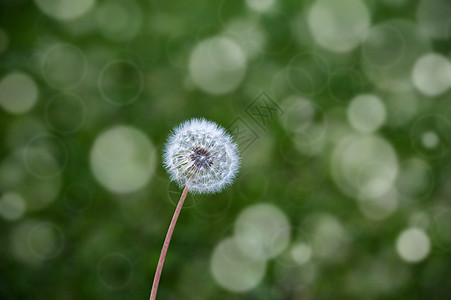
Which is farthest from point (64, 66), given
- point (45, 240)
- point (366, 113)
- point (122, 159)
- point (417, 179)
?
point (417, 179)

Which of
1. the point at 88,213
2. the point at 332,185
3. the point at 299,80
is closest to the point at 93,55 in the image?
the point at 88,213

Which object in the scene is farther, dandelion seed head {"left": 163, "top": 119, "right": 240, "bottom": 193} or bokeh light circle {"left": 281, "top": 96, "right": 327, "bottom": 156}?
bokeh light circle {"left": 281, "top": 96, "right": 327, "bottom": 156}

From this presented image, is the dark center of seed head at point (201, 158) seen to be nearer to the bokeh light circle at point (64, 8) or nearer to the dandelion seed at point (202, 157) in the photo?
the dandelion seed at point (202, 157)

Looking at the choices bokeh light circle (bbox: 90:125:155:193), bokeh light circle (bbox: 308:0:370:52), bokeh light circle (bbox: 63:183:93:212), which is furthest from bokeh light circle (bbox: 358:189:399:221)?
bokeh light circle (bbox: 63:183:93:212)

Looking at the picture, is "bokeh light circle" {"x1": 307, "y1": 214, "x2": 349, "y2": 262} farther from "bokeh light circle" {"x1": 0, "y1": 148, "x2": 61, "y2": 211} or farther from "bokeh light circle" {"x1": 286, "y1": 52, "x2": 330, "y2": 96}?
"bokeh light circle" {"x1": 0, "y1": 148, "x2": 61, "y2": 211}

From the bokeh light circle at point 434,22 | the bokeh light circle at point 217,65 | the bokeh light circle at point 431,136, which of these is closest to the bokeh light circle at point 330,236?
the bokeh light circle at point 431,136

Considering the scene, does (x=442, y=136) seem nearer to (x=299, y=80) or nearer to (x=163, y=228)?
(x=299, y=80)

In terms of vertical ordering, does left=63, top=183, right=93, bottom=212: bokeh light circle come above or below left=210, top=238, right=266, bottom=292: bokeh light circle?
above
